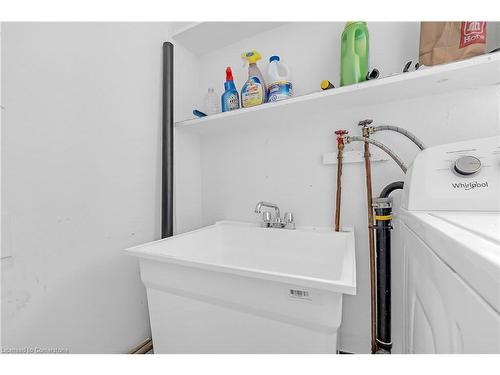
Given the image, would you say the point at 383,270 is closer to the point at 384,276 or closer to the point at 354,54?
the point at 384,276

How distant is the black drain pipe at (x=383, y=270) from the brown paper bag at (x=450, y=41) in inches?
22.6

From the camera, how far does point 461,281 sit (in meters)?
0.30

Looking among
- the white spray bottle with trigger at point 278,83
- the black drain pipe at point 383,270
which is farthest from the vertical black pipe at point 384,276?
the white spray bottle with trigger at point 278,83

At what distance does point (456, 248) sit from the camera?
30 centimetres

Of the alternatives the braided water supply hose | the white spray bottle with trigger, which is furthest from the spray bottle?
the braided water supply hose

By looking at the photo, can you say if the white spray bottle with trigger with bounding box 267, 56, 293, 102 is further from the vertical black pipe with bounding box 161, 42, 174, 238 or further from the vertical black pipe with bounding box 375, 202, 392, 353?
the vertical black pipe with bounding box 375, 202, 392, 353

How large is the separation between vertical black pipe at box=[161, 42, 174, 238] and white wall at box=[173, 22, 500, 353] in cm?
21

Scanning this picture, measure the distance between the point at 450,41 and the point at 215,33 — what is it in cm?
119

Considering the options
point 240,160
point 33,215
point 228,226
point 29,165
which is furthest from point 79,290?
point 240,160

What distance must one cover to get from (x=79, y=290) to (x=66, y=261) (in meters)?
0.14

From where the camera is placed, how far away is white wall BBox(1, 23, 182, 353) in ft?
2.50

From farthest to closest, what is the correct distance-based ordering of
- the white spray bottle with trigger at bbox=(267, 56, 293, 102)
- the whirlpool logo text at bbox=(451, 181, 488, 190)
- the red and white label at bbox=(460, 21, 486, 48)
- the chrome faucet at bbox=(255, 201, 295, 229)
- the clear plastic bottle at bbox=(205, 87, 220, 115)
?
the clear plastic bottle at bbox=(205, 87, 220, 115) < the chrome faucet at bbox=(255, 201, 295, 229) < the white spray bottle with trigger at bbox=(267, 56, 293, 102) < the red and white label at bbox=(460, 21, 486, 48) < the whirlpool logo text at bbox=(451, 181, 488, 190)

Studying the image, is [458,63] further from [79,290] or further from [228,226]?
[79,290]

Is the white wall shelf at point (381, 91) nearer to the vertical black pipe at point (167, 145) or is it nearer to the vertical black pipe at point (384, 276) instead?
the vertical black pipe at point (167, 145)
